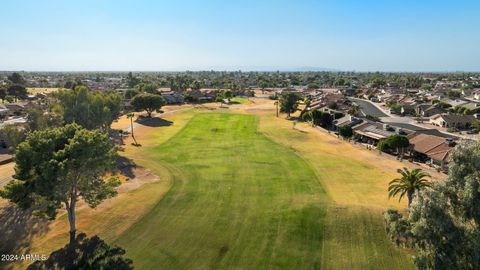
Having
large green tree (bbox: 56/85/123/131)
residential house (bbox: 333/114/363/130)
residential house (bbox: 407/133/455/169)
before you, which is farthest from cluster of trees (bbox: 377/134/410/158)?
large green tree (bbox: 56/85/123/131)

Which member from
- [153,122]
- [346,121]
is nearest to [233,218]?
[346,121]

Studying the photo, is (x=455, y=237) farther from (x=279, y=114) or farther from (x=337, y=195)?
(x=279, y=114)

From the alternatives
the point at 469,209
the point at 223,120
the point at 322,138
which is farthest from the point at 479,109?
the point at 469,209

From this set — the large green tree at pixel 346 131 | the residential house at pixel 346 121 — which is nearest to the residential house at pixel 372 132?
the large green tree at pixel 346 131

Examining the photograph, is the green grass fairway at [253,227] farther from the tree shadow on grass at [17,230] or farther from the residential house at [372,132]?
the residential house at [372,132]

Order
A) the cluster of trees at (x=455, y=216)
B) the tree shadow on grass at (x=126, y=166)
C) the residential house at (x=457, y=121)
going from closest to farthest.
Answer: the cluster of trees at (x=455, y=216)
the tree shadow on grass at (x=126, y=166)
the residential house at (x=457, y=121)

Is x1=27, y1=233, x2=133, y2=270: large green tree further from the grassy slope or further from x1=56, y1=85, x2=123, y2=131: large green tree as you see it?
x1=56, y1=85, x2=123, y2=131: large green tree
